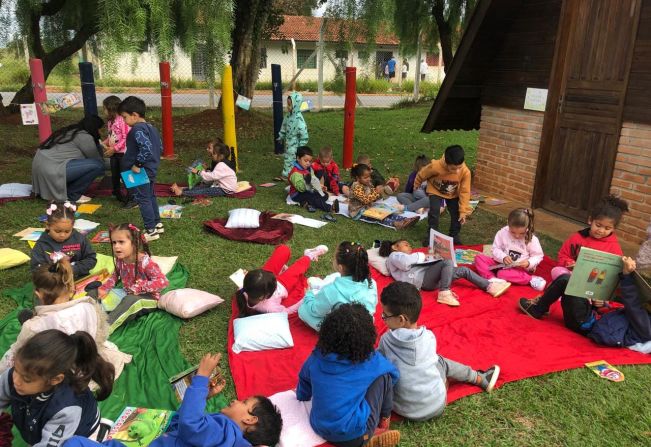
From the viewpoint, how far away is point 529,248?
215 inches

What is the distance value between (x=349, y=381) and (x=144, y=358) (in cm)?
188

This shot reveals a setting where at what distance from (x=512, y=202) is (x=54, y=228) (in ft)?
21.2

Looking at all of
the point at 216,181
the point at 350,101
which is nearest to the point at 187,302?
the point at 216,181

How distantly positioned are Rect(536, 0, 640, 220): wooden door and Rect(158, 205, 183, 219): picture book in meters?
5.25

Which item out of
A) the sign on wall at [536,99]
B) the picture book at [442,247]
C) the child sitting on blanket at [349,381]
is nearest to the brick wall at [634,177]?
the sign on wall at [536,99]

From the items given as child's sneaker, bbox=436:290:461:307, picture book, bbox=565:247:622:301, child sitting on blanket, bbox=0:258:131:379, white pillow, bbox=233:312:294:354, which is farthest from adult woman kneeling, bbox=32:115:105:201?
picture book, bbox=565:247:622:301

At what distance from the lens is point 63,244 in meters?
4.80

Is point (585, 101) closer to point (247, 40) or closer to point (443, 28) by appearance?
point (443, 28)

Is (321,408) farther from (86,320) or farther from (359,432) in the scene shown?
(86,320)

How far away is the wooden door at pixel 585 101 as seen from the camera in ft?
21.4

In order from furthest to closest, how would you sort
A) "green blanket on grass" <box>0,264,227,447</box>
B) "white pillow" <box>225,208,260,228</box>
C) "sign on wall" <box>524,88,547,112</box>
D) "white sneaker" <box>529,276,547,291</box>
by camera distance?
"sign on wall" <box>524,88,547,112</box> < "white pillow" <box>225,208,260,228</box> < "white sneaker" <box>529,276,547,291</box> < "green blanket on grass" <box>0,264,227,447</box>

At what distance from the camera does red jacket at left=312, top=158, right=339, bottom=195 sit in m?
8.31

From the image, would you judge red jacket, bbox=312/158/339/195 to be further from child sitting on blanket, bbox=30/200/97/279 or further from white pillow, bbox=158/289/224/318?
child sitting on blanket, bbox=30/200/97/279

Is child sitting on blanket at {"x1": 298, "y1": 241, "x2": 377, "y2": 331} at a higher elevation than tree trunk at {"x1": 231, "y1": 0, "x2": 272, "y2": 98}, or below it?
below
